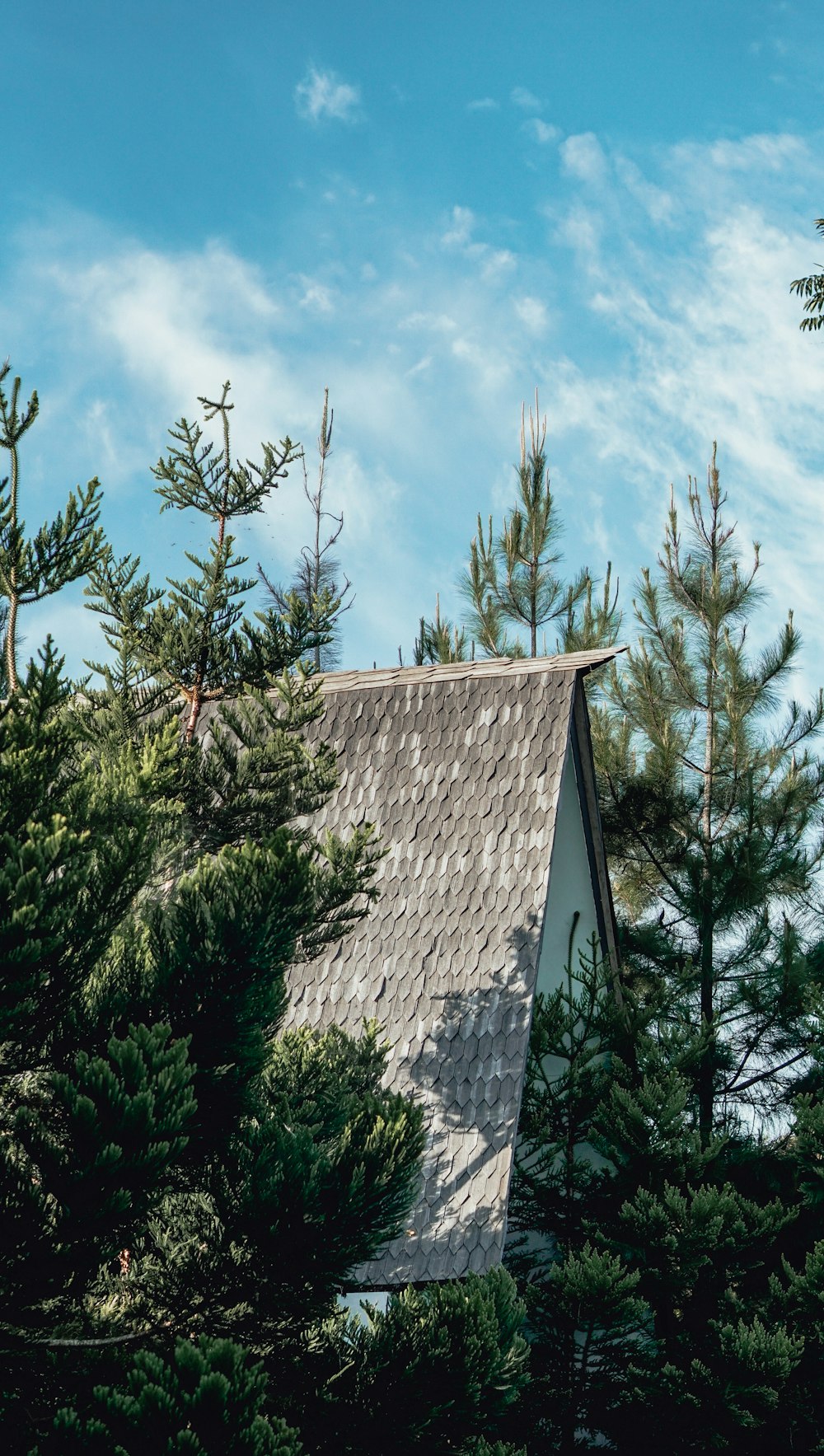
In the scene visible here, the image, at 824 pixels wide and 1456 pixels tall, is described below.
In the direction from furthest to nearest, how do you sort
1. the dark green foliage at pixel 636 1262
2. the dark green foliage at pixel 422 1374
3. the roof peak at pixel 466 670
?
1. the roof peak at pixel 466 670
2. the dark green foliage at pixel 636 1262
3. the dark green foliage at pixel 422 1374

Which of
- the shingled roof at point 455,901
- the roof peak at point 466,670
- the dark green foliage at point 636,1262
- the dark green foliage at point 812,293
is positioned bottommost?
the dark green foliage at point 636,1262

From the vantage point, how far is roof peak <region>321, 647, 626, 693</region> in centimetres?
1105

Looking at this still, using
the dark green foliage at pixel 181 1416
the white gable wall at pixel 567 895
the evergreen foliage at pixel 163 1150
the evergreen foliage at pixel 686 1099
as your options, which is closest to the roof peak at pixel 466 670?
the white gable wall at pixel 567 895

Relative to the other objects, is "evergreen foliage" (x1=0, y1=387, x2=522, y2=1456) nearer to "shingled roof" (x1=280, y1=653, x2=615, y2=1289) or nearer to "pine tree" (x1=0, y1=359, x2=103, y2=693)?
"pine tree" (x1=0, y1=359, x2=103, y2=693)

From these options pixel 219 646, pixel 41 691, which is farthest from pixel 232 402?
pixel 41 691

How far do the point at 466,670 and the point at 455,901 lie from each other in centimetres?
251

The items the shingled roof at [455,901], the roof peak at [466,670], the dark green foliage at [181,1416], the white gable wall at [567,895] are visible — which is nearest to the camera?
the dark green foliage at [181,1416]

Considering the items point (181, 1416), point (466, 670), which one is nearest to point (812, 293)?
point (466, 670)

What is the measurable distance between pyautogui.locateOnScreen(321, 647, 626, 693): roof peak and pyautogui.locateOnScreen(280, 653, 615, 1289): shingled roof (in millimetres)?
18

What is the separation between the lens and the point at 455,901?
33.4 ft

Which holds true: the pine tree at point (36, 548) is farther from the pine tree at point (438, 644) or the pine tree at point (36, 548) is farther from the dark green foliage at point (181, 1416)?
the pine tree at point (438, 644)

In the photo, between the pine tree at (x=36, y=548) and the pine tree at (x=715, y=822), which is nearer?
the pine tree at (x=36, y=548)

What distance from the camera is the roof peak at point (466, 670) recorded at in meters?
11.1

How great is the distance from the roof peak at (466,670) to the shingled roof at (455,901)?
2 cm
